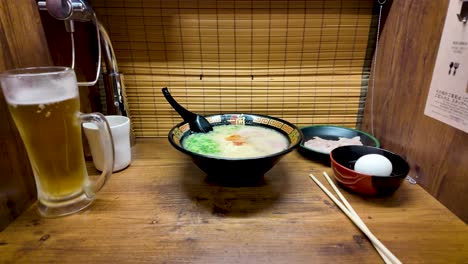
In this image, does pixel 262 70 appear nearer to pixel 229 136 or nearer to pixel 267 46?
pixel 267 46

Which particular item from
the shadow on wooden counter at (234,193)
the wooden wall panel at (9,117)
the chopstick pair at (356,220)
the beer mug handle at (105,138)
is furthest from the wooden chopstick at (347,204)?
the wooden wall panel at (9,117)

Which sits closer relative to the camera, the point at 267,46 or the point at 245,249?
Answer: the point at 245,249

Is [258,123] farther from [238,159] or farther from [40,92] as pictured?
[40,92]

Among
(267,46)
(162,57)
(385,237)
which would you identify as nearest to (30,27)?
(162,57)

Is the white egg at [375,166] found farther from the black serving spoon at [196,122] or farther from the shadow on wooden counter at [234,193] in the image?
the black serving spoon at [196,122]

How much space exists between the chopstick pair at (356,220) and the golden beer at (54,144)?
0.71 m

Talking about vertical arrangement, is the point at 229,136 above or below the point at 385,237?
above

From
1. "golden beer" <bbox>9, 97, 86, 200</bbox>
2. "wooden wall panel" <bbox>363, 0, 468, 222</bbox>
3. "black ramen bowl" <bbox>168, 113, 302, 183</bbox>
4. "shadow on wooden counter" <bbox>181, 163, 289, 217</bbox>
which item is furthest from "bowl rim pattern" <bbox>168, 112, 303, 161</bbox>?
"wooden wall panel" <bbox>363, 0, 468, 222</bbox>

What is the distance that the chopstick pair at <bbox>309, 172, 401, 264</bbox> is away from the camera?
1.87 feet

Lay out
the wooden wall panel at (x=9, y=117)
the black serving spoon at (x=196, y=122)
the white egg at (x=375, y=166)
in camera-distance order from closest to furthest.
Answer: the wooden wall panel at (x=9, y=117) → the white egg at (x=375, y=166) → the black serving spoon at (x=196, y=122)

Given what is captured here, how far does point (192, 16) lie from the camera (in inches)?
42.9

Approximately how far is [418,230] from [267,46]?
830mm

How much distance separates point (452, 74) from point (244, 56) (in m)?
0.71

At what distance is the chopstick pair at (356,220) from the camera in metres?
0.57
